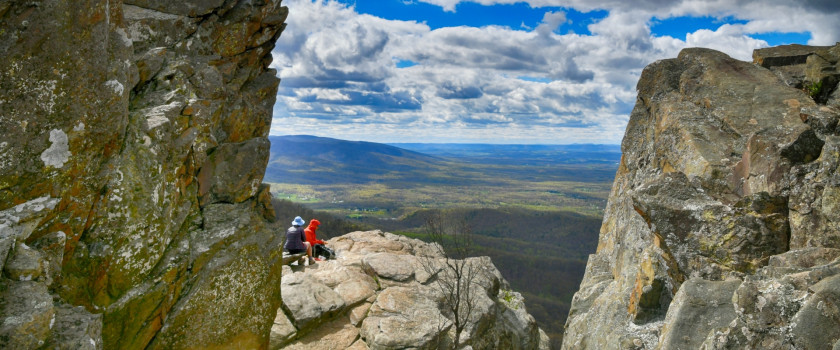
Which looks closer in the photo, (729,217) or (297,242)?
(729,217)

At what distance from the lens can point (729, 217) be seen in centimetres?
1252

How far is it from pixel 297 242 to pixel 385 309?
269 inches

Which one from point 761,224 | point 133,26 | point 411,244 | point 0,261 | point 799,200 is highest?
point 133,26

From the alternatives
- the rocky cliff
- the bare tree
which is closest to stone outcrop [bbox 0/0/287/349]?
the bare tree

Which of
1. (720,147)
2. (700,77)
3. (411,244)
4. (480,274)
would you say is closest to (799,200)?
(720,147)

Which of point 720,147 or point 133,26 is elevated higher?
point 133,26

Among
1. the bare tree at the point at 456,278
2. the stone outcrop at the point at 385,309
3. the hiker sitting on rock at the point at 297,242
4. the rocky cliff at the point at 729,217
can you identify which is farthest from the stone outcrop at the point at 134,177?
the rocky cliff at the point at 729,217

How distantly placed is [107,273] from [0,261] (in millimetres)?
3007

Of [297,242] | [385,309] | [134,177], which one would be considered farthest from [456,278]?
[134,177]

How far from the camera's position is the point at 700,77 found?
1862 centimetres

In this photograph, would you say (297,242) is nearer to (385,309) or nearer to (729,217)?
(385,309)

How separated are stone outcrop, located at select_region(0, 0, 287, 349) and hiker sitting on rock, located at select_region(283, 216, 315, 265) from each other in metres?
5.82

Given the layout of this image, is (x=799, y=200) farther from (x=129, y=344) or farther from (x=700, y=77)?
(x=129, y=344)

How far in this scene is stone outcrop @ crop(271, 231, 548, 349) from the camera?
1706cm
